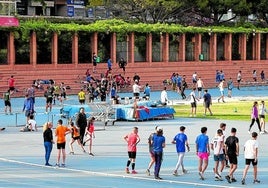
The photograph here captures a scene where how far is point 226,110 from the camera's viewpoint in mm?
50438

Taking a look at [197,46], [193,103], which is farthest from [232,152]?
[197,46]

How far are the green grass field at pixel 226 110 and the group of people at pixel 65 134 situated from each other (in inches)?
562

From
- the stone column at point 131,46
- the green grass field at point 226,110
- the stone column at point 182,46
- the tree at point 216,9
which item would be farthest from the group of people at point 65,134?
the tree at point 216,9

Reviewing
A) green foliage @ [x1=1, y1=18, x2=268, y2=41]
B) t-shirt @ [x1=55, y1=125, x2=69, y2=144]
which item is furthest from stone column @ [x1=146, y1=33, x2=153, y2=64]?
t-shirt @ [x1=55, y1=125, x2=69, y2=144]

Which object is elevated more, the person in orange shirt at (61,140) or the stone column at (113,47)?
the stone column at (113,47)

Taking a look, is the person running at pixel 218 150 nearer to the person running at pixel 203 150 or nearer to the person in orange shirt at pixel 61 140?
the person running at pixel 203 150

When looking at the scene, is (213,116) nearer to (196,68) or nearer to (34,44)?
(34,44)

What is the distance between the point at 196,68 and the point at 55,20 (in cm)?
1319

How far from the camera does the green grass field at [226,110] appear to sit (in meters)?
46.2

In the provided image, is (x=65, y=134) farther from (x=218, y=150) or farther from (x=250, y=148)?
(x=250, y=148)

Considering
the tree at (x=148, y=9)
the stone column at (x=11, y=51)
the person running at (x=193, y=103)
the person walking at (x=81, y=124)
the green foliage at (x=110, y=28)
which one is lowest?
the person walking at (x=81, y=124)

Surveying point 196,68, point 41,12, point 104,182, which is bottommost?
point 104,182

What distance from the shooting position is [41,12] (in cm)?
9106

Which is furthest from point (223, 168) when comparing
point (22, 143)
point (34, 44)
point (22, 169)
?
point (34, 44)
